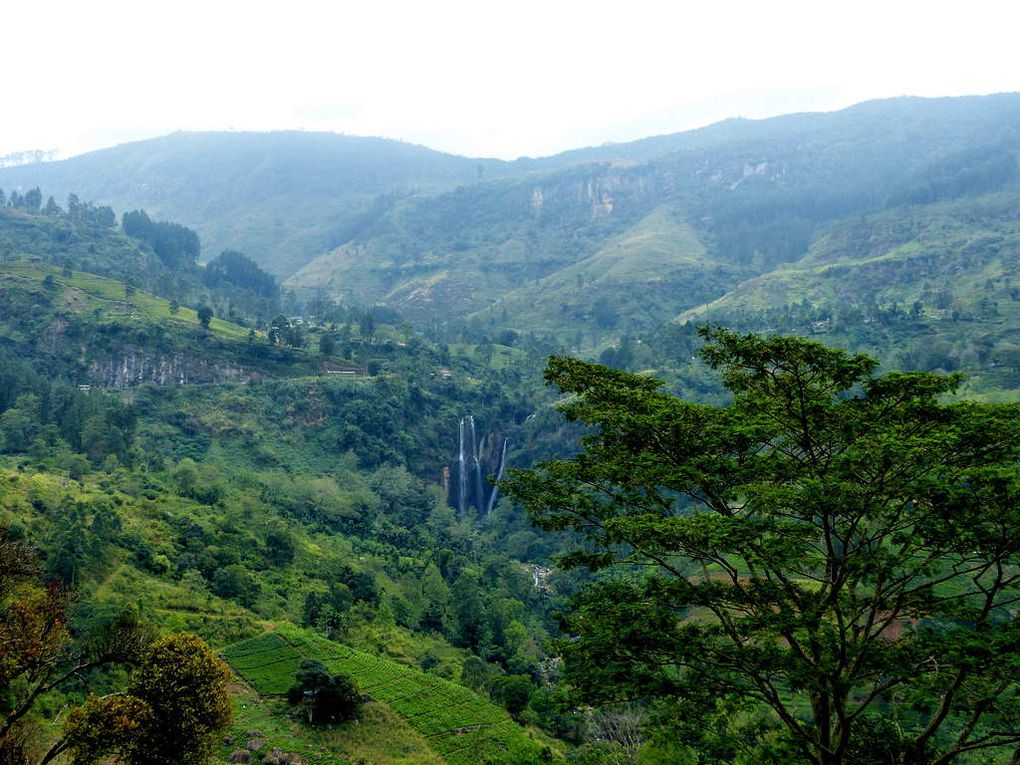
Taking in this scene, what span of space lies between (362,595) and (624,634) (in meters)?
41.7

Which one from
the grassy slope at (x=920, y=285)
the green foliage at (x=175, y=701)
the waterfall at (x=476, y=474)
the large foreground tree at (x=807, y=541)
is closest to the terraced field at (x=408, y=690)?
the green foliage at (x=175, y=701)

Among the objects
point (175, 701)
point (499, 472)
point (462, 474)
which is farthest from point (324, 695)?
point (499, 472)

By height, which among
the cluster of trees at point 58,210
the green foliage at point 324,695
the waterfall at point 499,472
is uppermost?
the cluster of trees at point 58,210

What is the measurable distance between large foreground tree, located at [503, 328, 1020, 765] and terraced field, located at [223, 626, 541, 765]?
21.1 meters

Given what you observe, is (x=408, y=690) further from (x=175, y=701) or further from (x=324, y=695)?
(x=175, y=701)

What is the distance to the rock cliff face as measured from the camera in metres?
89.4

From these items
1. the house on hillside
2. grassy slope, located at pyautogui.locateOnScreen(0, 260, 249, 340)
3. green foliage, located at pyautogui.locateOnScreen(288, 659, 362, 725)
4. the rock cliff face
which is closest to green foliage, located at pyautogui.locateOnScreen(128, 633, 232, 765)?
green foliage, located at pyautogui.locateOnScreen(288, 659, 362, 725)

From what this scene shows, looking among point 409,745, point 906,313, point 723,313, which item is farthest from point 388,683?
point 723,313

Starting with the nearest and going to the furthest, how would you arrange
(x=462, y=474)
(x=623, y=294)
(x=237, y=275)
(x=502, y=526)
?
(x=502, y=526) → (x=462, y=474) → (x=237, y=275) → (x=623, y=294)

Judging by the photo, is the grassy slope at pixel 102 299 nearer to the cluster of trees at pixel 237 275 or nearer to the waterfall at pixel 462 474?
the waterfall at pixel 462 474

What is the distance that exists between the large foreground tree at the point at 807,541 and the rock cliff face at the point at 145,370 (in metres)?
84.7

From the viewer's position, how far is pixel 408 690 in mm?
38625

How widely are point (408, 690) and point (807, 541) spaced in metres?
29.8

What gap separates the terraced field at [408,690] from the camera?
115 feet
